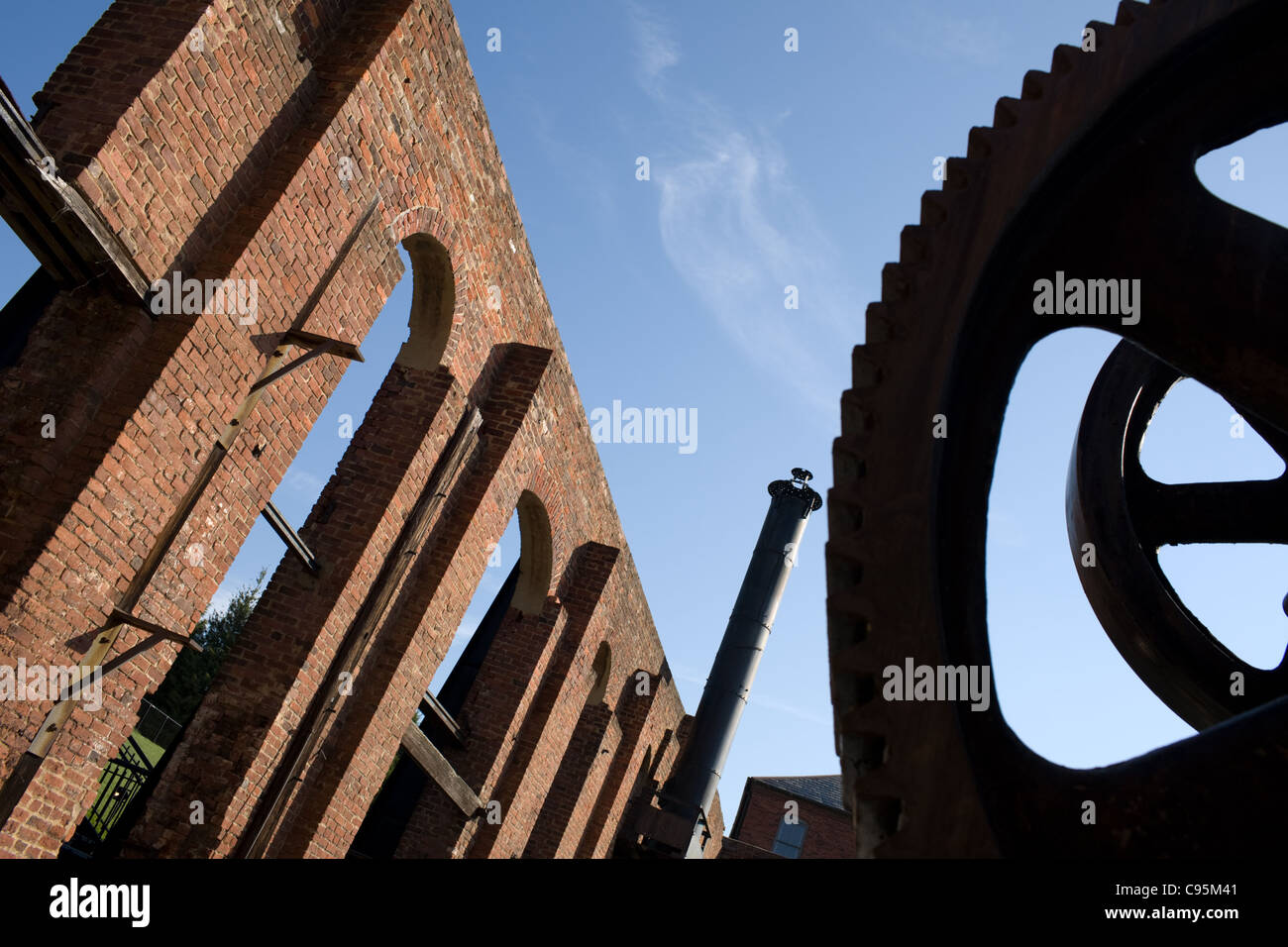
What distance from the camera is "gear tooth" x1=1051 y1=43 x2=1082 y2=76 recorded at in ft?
7.02

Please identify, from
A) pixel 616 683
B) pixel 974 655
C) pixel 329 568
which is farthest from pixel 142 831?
pixel 616 683

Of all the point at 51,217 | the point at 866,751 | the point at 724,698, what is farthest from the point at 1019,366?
the point at 724,698

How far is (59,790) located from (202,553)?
1.61 meters

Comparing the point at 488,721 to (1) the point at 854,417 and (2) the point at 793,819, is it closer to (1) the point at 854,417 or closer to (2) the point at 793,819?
(1) the point at 854,417

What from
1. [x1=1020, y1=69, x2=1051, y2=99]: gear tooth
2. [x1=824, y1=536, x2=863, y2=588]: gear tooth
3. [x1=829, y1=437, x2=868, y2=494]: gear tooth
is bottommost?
[x1=824, y1=536, x2=863, y2=588]: gear tooth

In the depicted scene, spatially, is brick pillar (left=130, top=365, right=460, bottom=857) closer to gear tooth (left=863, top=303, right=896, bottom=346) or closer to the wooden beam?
the wooden beam

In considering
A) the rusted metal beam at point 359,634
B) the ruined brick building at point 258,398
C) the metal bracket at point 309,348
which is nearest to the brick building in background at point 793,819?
the ruined brick building at point 258,398

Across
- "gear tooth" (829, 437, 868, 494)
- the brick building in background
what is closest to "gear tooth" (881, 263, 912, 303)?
"gear tooth" (829, 437, 868, 494)

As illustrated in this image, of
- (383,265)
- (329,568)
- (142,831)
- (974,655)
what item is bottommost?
(142,831)

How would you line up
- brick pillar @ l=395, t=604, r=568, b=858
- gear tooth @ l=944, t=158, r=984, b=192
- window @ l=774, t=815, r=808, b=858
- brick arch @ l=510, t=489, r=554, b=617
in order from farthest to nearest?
window @ l=774, t=815, r=808, b=858 → brick arch @ l=510, t=489, r=554, b=617 → brick pillar @ l=395, t=604, r=568, b=858 → gear tooth @ l=944, t=158, r=984, b=192

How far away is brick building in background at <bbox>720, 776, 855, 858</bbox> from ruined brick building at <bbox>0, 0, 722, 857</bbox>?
803 inches

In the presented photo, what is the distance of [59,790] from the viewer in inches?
227

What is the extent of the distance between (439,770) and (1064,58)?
33.2 ft
